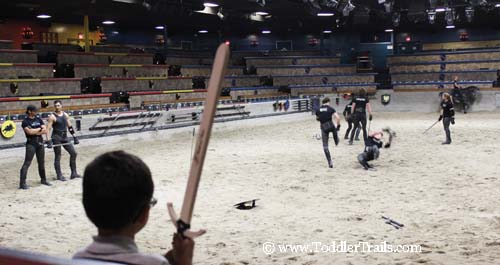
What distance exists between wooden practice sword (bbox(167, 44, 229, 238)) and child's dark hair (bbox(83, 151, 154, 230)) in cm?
14

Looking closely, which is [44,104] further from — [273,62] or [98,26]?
[273,62]

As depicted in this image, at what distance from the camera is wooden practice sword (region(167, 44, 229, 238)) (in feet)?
5.50

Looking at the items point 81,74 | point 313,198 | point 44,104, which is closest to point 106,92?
point 81,74

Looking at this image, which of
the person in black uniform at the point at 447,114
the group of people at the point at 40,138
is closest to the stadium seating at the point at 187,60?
the person in black uniform at the point at 447,114

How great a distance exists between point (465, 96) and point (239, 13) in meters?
13.0

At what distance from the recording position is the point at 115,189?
1.61 metres

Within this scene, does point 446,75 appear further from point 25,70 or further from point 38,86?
point 25,70

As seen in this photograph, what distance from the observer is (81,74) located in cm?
2208

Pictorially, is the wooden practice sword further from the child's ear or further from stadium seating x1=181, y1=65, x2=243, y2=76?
stadium seating x1=181, y1=65, x2=243, y2=76

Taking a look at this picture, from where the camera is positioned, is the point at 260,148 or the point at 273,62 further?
the point at 273,62

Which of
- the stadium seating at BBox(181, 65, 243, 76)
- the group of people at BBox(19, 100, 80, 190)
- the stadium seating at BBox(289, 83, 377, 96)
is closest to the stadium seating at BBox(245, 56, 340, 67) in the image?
the stadium seating at BBox(289, 83, 377, 96)

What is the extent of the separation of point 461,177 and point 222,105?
46.3 feet

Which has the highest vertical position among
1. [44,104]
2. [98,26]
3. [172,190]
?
[98,26]

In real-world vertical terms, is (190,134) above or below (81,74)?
below
